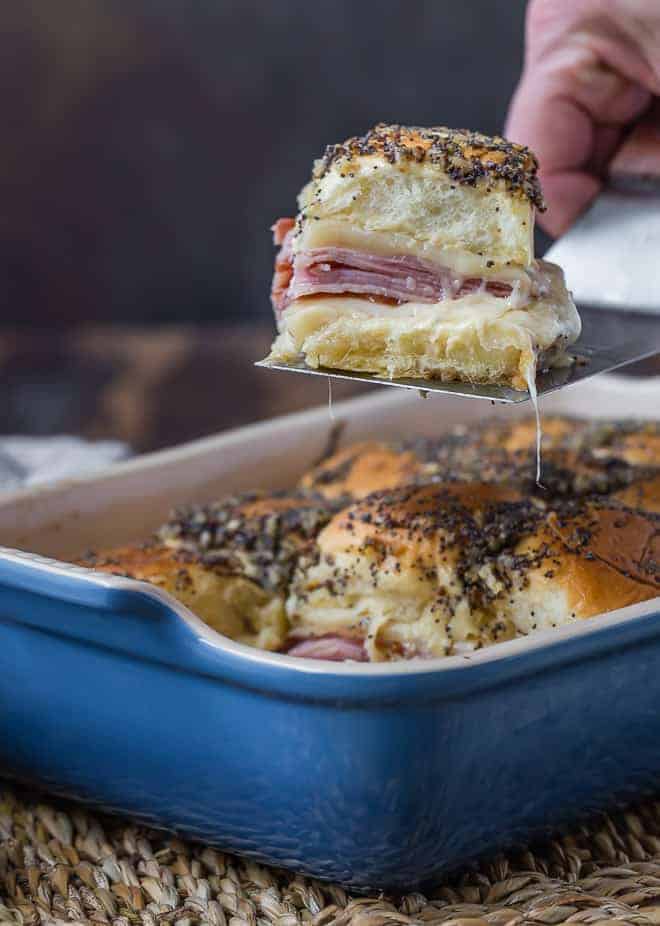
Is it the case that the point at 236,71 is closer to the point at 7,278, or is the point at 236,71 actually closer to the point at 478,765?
the point at 7,278

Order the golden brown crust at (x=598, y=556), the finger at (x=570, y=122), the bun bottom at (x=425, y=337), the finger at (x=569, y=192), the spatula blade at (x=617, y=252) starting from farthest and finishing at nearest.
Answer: the finger at (x=569, y=192), the finger at (x=570, y=122), the spatula blade at (x=617, y=252), the golden brown crust at (x=598, y=556), the bun bottom at (x=425, y=337)

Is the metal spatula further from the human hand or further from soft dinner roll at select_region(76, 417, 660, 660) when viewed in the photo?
soft dinner roll at select_region(76, 417, 660, 660)

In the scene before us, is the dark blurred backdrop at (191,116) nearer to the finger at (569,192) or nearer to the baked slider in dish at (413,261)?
the finger at (569,192)

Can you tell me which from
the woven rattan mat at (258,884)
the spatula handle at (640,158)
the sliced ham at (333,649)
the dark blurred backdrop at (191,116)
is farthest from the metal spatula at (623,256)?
the dark blurred backdrop at (191,116)

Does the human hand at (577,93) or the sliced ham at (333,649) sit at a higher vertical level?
the human hand at (577,93)

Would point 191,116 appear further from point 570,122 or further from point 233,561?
point 233,561

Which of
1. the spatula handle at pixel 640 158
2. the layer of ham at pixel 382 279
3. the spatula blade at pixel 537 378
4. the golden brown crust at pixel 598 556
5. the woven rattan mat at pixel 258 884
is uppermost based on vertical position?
the spatula handle at pixel 640 158

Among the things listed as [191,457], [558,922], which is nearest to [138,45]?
[191,457]
